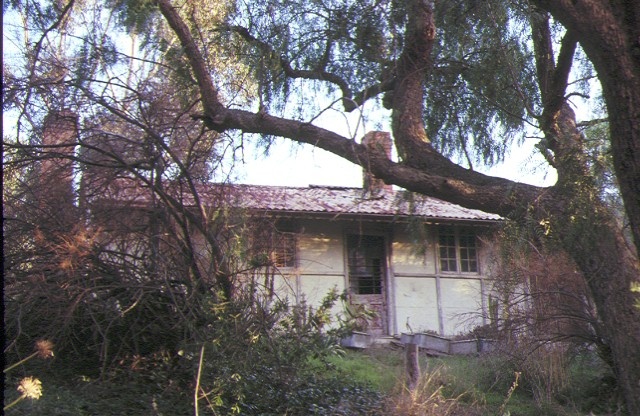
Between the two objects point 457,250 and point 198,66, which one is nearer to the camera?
point 198,66

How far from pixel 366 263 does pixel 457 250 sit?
8.14ft

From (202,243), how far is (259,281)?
85 cm

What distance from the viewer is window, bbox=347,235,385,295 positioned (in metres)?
19.3

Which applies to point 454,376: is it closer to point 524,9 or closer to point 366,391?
point 366,391

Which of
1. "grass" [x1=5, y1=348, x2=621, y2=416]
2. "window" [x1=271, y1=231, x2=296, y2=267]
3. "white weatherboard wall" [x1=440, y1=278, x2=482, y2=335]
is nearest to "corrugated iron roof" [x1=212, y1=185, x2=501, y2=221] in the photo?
"white weatherboard wall" [x1=440, y1=278, x2=482, y2=335]

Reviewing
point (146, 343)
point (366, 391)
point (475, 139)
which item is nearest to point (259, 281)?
point (146, 343)

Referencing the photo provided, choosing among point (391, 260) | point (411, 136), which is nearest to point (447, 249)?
point (391, 260)

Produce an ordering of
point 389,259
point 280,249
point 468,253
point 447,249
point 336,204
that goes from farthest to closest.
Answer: point 468,253, point 447,249, point 389,259, point 336,204, point 280,249

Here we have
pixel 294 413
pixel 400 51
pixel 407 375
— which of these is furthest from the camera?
pixel 407 375

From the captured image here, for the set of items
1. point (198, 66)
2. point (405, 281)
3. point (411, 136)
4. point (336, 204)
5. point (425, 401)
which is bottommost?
point (425, 401)

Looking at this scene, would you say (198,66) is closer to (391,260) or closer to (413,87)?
(413,87)

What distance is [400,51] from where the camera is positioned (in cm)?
900

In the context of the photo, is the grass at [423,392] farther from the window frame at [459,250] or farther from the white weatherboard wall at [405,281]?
the window frame at [459,250]

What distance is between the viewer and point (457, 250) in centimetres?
2030
